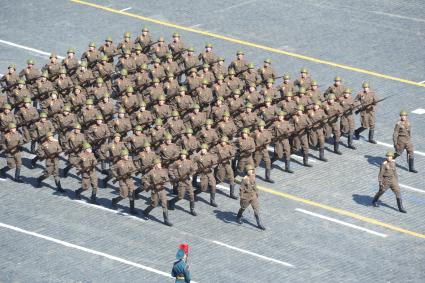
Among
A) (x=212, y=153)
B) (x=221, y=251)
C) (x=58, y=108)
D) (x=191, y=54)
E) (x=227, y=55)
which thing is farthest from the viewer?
(x=227, y=55)

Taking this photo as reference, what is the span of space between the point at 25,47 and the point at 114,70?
260 inches

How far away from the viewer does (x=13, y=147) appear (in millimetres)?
53375

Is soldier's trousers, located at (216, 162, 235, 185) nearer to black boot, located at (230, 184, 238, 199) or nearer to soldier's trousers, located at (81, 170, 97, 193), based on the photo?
black boot, located at (230, 184, 238, 199)

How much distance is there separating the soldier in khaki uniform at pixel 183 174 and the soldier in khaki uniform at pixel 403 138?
8.46 m

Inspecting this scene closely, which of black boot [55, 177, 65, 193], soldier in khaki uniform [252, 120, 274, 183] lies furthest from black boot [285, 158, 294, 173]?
black boot [55, 177, 65, 193]

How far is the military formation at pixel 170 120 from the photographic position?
51.7m

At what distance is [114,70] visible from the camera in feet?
207

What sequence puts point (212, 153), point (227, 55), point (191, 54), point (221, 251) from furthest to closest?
point (227, 55), point (191, 54), point (212, 153), point (221, 251)

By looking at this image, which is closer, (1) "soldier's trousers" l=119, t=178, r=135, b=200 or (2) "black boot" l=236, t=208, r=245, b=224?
(2) "black boot" l=236, t=208, r=245, b=224

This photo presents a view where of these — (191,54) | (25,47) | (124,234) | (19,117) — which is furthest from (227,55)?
(124,234)

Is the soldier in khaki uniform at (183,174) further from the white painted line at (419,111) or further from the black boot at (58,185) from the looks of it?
the white painted line at (419,111)

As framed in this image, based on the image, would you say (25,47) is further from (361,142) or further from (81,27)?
(361,142)

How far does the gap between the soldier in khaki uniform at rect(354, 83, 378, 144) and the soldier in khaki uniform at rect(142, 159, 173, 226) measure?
1051 centimetres

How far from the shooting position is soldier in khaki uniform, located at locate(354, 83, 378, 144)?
57.6m
